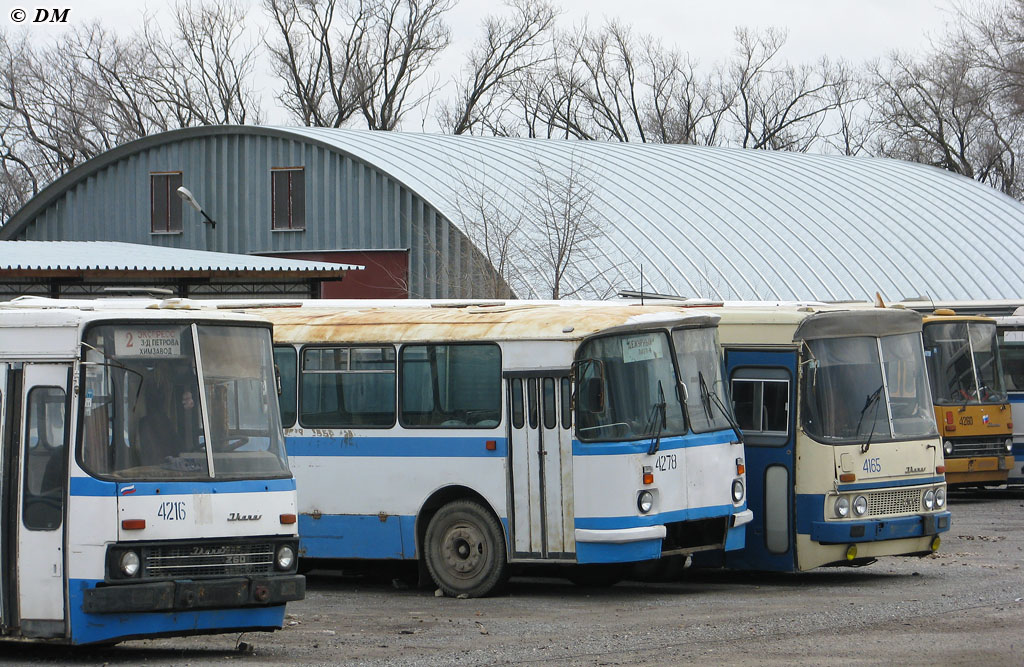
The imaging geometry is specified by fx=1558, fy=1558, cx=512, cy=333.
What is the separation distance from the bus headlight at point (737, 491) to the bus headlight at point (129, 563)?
624cm

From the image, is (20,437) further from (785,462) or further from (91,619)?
(785,462)

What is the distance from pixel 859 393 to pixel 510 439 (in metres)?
3.53

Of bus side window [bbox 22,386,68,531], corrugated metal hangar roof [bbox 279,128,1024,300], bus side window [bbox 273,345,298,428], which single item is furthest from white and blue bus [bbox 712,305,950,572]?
corrugated metal hangar roof [bbox 279,128,1024,300]

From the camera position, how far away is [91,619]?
10414 mm

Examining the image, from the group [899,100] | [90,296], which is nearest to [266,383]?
[90,296]

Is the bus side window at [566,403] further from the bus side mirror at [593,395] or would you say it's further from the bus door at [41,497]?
the bus door at [41,497]

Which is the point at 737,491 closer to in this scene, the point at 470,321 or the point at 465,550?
the point at 465,550

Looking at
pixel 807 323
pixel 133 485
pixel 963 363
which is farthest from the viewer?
pixel 963 363

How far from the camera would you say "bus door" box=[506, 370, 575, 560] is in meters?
14.4

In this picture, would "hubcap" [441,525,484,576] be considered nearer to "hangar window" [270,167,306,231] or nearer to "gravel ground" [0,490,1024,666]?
"gravel ground" [0,490,1024,666]

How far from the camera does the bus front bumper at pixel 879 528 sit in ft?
48.9

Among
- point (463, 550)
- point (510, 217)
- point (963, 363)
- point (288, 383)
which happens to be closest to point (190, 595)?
point (463, 550)

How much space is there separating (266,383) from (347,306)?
19.3 feet

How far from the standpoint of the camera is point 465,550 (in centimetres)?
1485
